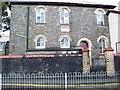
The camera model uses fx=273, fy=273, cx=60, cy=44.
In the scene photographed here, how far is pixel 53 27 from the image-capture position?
92.5 ft

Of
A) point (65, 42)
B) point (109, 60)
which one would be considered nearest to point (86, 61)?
point (109, 60)

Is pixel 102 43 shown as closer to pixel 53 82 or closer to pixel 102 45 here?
pixel 102 45

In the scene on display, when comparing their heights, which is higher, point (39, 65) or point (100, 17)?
point (100, 17)

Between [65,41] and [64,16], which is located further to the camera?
[64,16]

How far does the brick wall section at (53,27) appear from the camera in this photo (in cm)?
2745

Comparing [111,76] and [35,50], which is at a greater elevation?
[35,50]

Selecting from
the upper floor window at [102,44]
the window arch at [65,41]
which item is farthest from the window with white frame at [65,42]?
the upper floor window at [102,44]

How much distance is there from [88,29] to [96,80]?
13.6 metres

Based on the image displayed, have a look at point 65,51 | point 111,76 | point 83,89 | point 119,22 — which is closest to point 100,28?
point 119,22

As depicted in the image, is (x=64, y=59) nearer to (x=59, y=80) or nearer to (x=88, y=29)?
(x=59, y=80)

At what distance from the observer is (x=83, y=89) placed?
15.4 meters

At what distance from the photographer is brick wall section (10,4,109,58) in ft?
90.1

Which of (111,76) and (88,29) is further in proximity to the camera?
(88,29)

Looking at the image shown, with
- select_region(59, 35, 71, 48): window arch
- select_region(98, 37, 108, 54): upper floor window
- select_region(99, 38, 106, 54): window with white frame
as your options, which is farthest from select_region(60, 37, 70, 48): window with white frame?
select_region(99, 38, 106, 54): window with white frame
